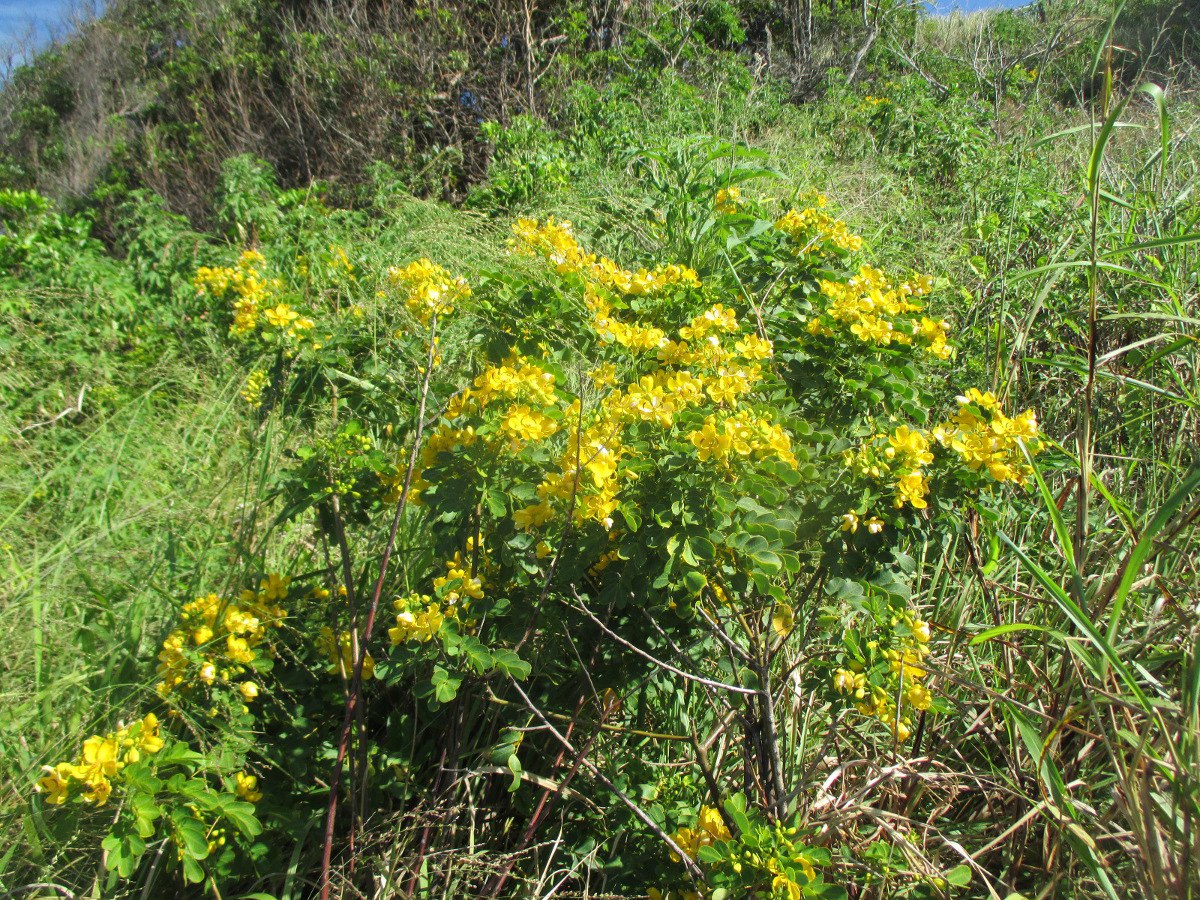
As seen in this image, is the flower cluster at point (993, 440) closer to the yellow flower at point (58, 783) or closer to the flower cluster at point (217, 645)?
the flower cluster at point (217, 645)

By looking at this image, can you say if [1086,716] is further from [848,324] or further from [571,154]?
[571,154]

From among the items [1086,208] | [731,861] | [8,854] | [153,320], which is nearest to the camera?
[731,861]

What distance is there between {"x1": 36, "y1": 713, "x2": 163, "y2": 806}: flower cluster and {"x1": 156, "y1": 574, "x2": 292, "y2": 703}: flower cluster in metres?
0.13

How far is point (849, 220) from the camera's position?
309 cm

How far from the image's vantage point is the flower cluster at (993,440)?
1185 millimetres

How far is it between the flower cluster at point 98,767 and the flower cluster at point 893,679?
0.97 m

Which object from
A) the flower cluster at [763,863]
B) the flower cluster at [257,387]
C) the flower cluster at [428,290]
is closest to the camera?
the flower cluster at [763,863]

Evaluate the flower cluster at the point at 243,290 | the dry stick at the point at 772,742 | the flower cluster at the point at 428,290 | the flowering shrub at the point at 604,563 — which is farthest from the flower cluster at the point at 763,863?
the flower cluster at the point at 243,290

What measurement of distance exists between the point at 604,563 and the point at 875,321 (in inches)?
23.6

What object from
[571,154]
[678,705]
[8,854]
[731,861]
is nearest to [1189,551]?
[678,705]

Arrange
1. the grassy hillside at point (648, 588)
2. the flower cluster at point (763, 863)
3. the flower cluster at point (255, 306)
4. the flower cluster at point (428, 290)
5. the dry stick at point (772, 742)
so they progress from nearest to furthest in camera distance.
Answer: the flower cluster at point (763, 863), the grassy hillside at point (648, 588), the dry stick at point (772, 742), the flower cluster at point (428, 290), the flower cluster at point (255, 306)

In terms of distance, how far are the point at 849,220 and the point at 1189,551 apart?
5.69 ft

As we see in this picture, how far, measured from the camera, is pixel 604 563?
1.34 m

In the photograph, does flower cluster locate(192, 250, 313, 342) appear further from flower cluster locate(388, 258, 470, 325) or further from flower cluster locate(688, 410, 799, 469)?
flower cluster locate(688, 410, 799, 469)
